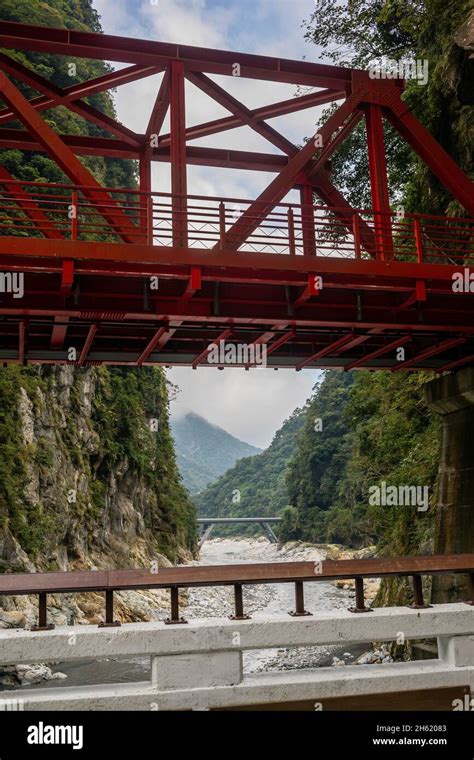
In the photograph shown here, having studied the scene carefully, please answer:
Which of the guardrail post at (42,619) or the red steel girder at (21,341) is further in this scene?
the red steel girder at (21,341)

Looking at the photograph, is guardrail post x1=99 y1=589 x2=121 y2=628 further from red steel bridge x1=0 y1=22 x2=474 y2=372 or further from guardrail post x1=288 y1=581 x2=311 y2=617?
red steel bridge x1=0 y1=22 x2=474 y2=372

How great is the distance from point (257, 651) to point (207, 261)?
1900cm

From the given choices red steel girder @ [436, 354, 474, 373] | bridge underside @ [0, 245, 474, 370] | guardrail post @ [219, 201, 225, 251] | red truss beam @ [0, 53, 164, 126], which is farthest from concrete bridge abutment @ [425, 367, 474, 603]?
red truss beam @ [0, 53, 164, 126]

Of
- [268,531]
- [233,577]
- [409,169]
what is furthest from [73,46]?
[268,531]

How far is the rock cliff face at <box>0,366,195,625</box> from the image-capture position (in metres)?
29.3

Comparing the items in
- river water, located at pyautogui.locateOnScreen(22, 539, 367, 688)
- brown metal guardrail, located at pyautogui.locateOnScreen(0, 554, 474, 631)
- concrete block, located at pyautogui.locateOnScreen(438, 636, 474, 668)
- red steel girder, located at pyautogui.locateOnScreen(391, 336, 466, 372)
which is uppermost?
red steel girder, located at pyautogui.locateOnScreen(391, 336, 466, 372)

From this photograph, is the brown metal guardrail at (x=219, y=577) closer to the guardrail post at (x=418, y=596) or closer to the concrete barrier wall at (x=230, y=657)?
the guardrail post at (x=418, y=596)

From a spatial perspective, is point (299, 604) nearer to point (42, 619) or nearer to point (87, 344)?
point (42, 619)

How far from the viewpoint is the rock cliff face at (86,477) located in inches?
1154

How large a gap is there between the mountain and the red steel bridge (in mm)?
119909

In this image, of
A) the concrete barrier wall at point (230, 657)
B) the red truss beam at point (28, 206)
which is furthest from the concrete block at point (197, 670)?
the red truss beam at point (28, 206)

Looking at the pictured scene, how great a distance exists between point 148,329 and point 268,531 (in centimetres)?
8478

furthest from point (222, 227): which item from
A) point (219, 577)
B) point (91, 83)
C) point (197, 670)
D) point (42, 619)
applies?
point (197, 670)

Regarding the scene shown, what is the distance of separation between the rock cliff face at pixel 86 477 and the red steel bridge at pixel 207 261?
49.4 ft
